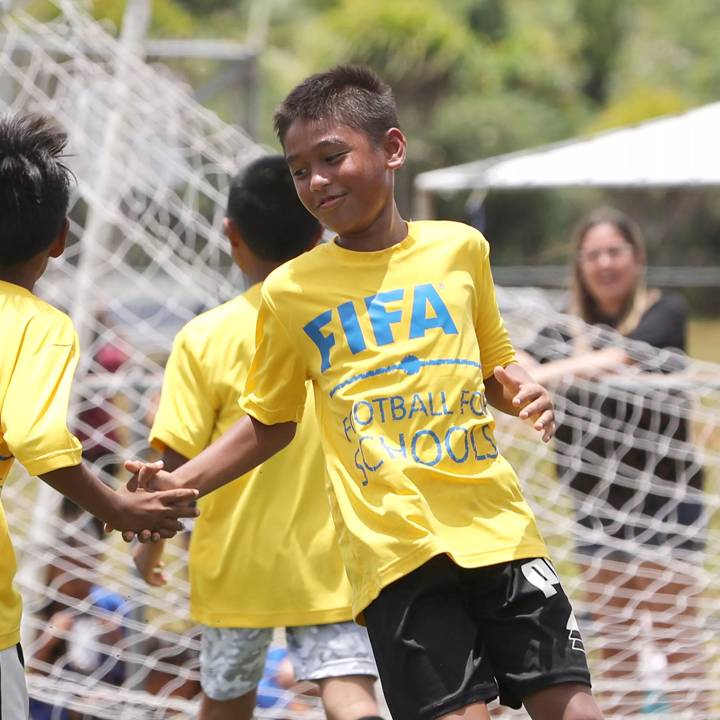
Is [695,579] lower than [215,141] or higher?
lower

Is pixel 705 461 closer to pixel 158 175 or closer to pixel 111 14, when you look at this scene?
pixel 158 175

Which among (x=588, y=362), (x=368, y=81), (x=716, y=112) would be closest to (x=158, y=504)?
(x=368, y=81)

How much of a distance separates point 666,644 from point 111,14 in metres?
12.5

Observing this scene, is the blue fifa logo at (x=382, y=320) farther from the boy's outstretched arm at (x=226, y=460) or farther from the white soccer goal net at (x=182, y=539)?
the white soccer goal net at (x=182, y=539)

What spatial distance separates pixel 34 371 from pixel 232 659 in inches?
36.1

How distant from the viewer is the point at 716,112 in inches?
291

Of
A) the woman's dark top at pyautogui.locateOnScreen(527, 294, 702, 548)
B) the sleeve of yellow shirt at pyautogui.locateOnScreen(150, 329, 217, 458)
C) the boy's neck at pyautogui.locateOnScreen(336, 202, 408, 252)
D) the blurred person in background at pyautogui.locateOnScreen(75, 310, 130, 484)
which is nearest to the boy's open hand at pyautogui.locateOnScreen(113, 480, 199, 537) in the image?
the sleeve of yellow shirt at pyautogui.locateOnScreen(150, 329, 217, 458)

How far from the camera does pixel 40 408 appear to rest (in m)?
2.04

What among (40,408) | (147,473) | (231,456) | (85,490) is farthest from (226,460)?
(40,408)

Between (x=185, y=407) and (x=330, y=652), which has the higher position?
(x=185, y=407)

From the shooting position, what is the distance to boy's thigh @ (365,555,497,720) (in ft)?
6.97

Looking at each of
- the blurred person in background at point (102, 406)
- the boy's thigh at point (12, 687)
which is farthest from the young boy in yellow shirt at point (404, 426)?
the blurred person in background at point (102, 406)

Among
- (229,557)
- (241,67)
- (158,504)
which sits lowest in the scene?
(229,557)

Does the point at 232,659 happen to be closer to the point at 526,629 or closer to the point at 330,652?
the point at 330,652
